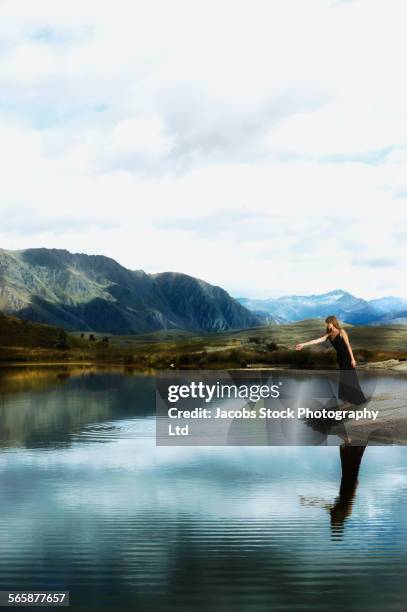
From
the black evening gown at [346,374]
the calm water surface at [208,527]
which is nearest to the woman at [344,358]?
the black evening gown at [346,374]

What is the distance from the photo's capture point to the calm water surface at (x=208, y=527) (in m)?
16.9

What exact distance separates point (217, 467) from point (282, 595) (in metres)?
18.1

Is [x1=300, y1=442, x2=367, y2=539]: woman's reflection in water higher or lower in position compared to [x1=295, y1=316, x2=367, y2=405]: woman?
lower

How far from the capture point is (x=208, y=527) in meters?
22.7

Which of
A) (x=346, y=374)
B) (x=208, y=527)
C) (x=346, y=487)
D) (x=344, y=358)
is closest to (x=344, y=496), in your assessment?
(x=346, y=487)

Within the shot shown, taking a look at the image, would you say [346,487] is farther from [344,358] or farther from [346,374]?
[344,358]

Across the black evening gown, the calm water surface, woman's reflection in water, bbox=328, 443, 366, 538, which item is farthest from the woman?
the calm water surface

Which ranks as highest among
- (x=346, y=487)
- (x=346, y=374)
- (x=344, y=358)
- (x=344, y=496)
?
(x=344, y=358)

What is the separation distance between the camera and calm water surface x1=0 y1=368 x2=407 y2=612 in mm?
16922

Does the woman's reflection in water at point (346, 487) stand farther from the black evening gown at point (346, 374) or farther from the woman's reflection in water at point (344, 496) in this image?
the black evening gown at point (346, 374)

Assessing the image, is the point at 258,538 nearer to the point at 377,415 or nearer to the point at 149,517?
the point at 149,517

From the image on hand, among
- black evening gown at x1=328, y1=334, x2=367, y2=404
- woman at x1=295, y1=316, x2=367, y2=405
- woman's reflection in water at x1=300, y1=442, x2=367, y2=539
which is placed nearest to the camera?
woman's reflection in water at x1=300, y1=442, x2=367, y2=539

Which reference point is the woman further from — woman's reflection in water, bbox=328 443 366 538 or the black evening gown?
woman's reflection in water, bbox=328 443 366 538

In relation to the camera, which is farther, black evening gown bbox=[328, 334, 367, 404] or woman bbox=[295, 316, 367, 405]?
black evening gown bbox=[328, 334, 367, 404]
